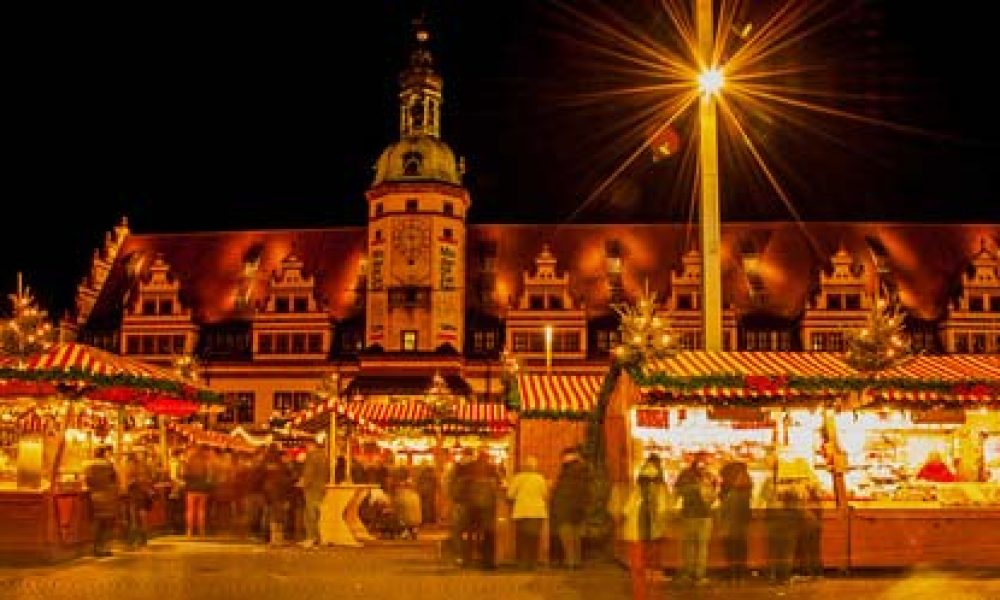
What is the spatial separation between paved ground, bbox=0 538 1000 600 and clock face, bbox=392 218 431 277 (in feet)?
131

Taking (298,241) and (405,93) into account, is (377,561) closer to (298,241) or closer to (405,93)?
(405,93)

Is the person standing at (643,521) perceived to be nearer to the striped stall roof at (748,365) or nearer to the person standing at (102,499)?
the striped stall roof at (748,365)

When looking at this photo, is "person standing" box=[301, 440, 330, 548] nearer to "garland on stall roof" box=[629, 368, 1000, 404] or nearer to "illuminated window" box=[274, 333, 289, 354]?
"garland on stall roof" box=[629, 368, 1000, 404]

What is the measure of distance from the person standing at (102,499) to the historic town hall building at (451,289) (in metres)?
36.6

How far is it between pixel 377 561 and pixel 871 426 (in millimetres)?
7544

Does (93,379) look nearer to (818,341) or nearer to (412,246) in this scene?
(412,246)

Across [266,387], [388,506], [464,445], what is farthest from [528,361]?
[388,506]

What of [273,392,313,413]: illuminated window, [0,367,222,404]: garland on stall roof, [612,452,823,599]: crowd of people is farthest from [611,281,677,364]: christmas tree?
[273,392,313,413]: illuminated window

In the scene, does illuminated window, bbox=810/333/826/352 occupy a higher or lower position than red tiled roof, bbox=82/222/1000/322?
lower

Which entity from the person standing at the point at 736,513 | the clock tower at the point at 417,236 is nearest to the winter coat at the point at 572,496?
the person standing at the point at 736,513

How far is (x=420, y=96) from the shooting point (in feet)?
197

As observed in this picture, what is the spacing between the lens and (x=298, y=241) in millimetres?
68250

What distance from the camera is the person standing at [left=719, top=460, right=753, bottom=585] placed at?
17312mm

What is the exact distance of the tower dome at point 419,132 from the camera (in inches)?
2350
